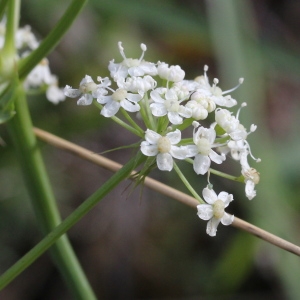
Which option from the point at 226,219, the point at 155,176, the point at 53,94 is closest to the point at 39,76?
the point at 53,94

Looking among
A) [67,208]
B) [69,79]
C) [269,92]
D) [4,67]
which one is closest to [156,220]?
[67,208]

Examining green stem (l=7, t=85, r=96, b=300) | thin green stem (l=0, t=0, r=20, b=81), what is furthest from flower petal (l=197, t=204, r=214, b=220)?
thin green stem (l=0, t=0, r=20, b=81)

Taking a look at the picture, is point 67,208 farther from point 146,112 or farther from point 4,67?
point 146,112

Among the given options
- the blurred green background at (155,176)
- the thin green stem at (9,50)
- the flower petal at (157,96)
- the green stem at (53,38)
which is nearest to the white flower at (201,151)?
the flower petal at (157,96)

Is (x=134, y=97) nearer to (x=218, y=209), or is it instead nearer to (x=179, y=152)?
(x=179, y=152)

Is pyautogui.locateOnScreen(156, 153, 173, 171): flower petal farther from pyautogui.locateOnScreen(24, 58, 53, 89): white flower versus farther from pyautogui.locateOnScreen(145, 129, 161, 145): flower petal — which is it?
pyautogui.locateOnScreen(24, 58, 53, 89): white flower

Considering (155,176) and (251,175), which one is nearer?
(251,175)
